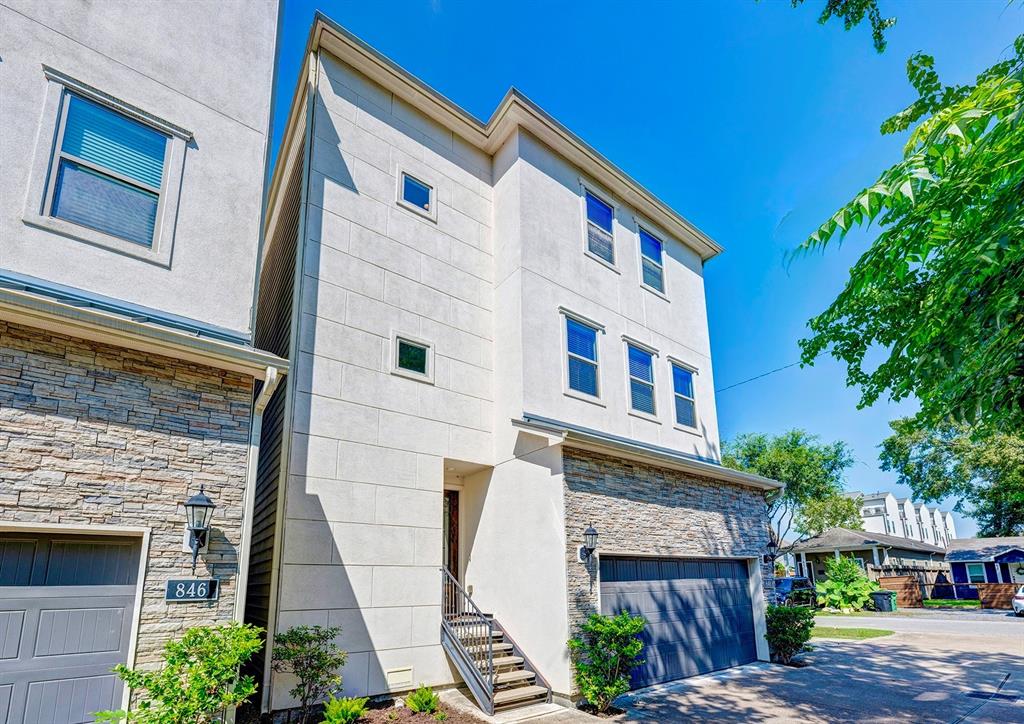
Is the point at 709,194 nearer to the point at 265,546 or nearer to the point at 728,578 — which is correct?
the point at 728,578

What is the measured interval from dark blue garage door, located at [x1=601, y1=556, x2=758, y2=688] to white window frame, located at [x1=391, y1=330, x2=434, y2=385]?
4204mm

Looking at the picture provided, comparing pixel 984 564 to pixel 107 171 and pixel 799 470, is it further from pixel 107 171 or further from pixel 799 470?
pixel 107 171

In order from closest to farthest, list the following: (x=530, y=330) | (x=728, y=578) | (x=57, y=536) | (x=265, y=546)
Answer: (x=57, y=536)
(x=265, y=546)
(x=530, y=330)
(x=728, y=578)

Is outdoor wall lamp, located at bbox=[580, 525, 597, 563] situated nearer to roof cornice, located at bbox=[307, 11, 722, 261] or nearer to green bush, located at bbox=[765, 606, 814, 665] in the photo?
green bush, located at bbox=[765, 606, 814, 665]

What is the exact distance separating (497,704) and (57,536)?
18.5 feet

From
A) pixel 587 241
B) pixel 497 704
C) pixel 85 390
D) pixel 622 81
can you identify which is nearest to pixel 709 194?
Answer: pixel 622 81

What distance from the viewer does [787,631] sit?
11.7 m

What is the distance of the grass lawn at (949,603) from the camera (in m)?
26.3

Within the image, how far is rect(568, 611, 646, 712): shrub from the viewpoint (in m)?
8.06

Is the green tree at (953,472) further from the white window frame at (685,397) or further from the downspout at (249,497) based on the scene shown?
the downspout at (249,497)

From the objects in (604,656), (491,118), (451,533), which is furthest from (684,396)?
(491,118)

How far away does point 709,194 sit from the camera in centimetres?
1669

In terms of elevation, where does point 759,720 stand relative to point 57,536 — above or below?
below

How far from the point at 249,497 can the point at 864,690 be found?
32.0 ft
